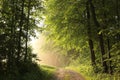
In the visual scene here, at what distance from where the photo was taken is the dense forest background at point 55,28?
591 inches

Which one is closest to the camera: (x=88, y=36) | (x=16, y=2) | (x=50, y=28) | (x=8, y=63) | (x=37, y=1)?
(x=8, y=63)

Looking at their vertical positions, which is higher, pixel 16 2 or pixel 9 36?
pixel 16 2

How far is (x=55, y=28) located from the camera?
816 inches

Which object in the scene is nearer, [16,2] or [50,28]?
[16,2]

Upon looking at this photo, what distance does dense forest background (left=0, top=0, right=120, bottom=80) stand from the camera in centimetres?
1501

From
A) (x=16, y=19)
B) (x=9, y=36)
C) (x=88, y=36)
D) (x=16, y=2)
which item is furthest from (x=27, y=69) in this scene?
(x=88, y=36)

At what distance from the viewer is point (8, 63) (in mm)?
14953

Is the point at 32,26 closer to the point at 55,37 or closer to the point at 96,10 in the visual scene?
the point at 55,37

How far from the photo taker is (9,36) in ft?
50.6

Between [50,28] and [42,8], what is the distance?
13.6ft

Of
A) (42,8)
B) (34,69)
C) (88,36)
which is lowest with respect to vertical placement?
(34,69)

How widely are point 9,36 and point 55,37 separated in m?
7.55

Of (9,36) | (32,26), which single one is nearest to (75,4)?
(32,26)

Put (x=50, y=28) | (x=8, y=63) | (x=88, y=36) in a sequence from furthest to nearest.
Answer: (x=50, y=28) < (x=88, y=36) < (x=8, y=63)
